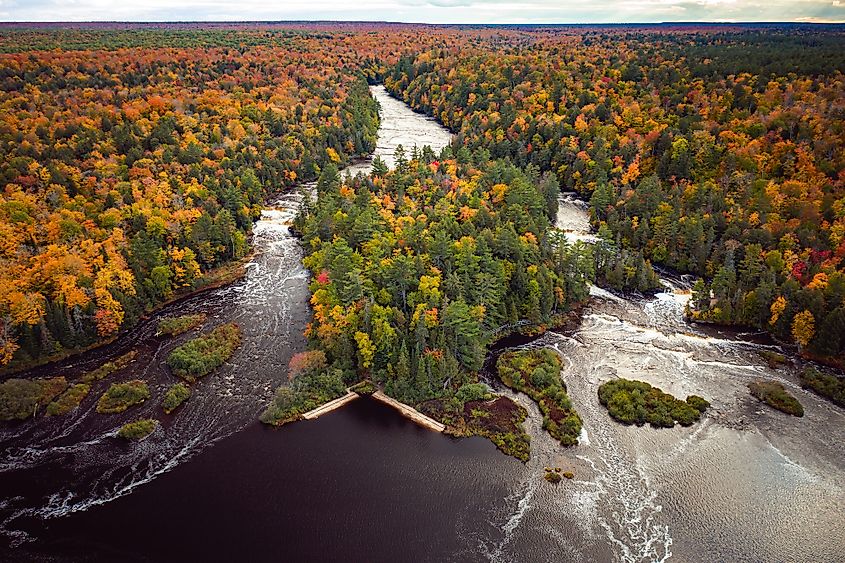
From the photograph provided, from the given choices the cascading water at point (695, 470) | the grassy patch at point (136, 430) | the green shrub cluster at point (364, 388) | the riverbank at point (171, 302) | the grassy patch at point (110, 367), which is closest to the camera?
the cascading water at point (695, 470)

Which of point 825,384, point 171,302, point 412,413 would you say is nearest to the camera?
point 412,413

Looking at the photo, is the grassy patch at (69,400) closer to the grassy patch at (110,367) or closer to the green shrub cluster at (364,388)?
the grassy patch at (110,367)

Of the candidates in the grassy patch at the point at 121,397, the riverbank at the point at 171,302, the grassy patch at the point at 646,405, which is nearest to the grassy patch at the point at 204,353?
the grassy patch at the point at 121,397

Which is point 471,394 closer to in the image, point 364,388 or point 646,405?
point 364,388

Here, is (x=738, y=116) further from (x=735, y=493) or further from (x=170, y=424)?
(x=170, y=424)

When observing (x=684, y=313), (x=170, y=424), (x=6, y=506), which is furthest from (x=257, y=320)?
(x=684, y=313)

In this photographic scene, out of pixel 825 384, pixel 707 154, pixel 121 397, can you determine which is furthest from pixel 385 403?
pixel 707 154

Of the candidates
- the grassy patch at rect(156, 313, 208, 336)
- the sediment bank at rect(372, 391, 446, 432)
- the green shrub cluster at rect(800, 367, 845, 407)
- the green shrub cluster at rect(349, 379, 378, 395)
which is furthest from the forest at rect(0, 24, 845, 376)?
the green shrub cluster at rect(800, 367, 845, 407)
